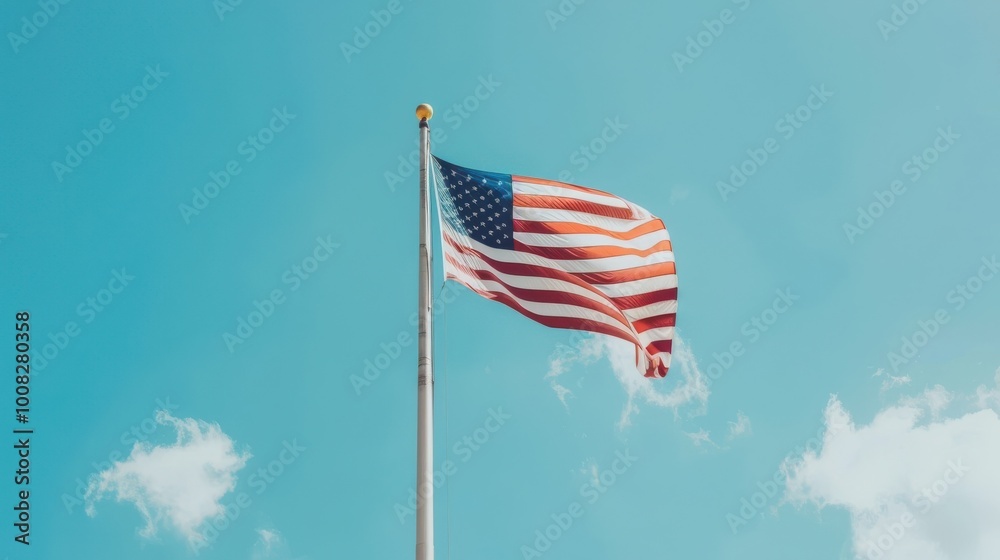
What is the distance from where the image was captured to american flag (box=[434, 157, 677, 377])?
17984mm

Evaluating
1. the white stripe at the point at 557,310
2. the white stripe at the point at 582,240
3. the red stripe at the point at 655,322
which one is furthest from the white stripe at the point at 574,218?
the red stripe at the point at 655,322

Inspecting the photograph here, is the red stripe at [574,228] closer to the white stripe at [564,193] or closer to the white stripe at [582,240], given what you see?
the white stripe at [582,240]

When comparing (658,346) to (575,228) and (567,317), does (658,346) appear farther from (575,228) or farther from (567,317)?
(575,228)

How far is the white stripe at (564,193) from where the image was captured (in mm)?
18922

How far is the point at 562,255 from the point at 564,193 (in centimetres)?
142

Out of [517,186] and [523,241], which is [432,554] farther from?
[517,186]

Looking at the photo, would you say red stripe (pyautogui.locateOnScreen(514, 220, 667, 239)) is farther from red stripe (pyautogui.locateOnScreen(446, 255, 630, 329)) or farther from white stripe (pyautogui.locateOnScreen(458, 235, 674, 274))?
red stripe (pyautogui.locateOnScreen(446, 255, 630, 329))

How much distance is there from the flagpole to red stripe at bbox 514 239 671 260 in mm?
2365

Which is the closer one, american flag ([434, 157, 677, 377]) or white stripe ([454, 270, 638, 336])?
white stripe ([454, 270, 638, 336])

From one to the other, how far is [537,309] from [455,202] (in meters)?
2.69

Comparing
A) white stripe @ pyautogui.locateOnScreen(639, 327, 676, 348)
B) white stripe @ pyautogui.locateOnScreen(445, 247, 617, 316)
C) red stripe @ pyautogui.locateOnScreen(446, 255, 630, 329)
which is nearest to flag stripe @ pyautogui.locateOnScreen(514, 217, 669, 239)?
white stripe @ pyautogui.locateOnScreen(445, 247, 617, 316)

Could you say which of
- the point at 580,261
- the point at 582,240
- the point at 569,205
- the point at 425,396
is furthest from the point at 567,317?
the point at 425,396

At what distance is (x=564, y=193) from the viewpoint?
63.2 ft

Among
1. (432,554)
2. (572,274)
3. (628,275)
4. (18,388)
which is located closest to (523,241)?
(572,274)
